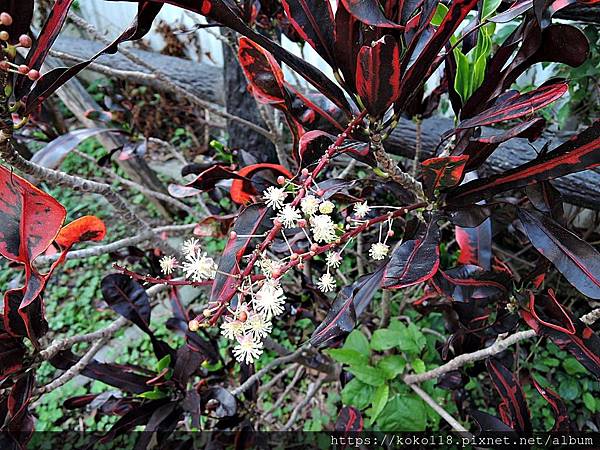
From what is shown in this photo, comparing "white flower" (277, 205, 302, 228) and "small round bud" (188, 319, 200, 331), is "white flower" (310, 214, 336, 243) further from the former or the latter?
"small round bud" (188, 319, 200, 331)

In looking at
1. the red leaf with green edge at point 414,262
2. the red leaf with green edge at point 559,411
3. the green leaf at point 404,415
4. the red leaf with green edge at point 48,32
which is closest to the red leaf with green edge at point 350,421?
the green leaf at point 404,415

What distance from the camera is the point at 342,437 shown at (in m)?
1.06

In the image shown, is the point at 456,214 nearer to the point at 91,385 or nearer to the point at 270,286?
the point at 270,286

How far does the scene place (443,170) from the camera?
0.58 metres

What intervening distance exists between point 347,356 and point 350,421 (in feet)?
0.60

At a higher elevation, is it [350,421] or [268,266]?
[268,266]

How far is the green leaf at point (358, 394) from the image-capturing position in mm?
1230

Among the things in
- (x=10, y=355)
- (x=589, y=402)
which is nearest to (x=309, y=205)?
(x=10, y=355)

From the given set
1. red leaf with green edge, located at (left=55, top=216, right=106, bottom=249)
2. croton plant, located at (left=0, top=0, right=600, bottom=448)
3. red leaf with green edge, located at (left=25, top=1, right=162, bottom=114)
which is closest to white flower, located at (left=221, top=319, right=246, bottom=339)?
croton plant, located at (left=0, top=0, right=600, bottom=448)

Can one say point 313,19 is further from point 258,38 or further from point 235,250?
point 235,250

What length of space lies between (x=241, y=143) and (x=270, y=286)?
1243 mm

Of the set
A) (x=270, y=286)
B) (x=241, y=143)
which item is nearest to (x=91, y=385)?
(x=241, y=143)

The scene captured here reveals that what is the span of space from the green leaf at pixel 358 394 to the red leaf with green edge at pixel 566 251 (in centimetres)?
78

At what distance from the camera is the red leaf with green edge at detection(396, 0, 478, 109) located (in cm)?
49
